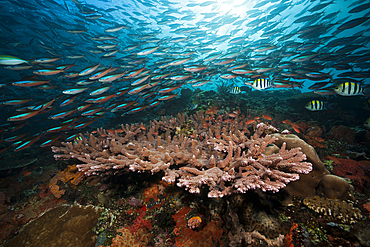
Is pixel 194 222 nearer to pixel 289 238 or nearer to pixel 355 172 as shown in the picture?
pixel 289 238

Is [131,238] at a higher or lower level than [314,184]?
lower

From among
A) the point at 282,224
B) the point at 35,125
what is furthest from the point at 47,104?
the point at 35,125

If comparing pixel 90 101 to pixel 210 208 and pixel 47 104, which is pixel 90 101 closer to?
pixel 47 104

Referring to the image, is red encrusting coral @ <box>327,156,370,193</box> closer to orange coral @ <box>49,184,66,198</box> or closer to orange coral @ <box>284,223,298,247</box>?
orange coral @ <box>284,223,298,247</box>

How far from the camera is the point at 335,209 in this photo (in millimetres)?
2020

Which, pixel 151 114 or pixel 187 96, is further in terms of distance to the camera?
pixel 187 96

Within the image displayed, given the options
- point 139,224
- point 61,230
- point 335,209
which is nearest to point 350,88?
point 335,209

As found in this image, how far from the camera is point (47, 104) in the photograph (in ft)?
16.4

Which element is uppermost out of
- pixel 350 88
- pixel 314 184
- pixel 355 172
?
pixel 350 88

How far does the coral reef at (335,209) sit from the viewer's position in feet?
6.21

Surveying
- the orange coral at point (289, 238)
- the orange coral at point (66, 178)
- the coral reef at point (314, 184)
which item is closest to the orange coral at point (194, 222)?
the orange coral at point (289, 238)

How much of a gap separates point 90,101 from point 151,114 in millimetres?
5988

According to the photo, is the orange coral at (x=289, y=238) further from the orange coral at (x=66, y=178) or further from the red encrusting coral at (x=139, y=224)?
the orange coral at (x=66, y=178)

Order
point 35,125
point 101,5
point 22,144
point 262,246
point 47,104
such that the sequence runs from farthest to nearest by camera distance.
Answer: point 101,5 < point 35,125 < point 47,104 < point 22,144 < point 262,246
